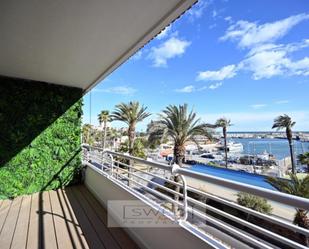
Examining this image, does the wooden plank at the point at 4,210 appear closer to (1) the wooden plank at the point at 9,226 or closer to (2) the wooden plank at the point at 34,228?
(1) the wooden plank at the point at 9,226

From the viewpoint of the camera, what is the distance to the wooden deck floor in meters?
2.39

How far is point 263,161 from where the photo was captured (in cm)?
2222

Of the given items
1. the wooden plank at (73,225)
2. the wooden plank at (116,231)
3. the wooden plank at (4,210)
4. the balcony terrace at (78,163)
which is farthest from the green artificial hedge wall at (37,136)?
the wooden plank at (116,231)

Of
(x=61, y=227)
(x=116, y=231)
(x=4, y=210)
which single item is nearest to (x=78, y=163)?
(x=4, y=210)

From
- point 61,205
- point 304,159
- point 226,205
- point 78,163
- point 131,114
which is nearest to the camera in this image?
point 226,205

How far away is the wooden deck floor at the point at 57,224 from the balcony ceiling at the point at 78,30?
222 cm

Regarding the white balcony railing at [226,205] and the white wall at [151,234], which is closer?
the white balcony railing at [226,205]

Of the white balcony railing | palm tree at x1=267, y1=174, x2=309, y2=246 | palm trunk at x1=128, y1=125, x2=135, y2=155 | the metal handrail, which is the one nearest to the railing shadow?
the white balcony railing

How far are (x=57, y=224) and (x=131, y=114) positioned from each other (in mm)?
11625

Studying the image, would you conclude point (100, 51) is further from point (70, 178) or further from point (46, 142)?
point (70, 178)

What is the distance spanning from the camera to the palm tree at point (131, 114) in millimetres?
14312

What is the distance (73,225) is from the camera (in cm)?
281

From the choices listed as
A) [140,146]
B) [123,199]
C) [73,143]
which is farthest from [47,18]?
[140,146]

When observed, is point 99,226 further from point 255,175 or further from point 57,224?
point 255,175
